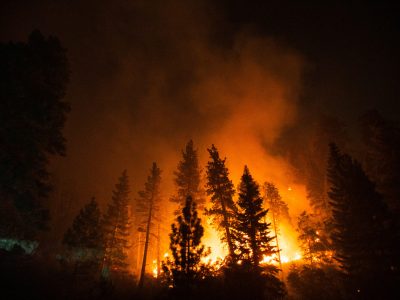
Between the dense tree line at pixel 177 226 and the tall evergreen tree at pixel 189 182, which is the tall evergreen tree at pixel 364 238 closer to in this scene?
the dense tree line at pixel 177 226

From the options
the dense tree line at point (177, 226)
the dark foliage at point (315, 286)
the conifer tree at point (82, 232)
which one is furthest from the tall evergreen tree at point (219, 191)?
the conifer tree at point (82, 232)

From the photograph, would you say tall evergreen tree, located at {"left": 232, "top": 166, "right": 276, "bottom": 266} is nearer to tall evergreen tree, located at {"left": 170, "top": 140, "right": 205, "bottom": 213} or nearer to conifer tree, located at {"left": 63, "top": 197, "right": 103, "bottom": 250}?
tall evergreen tree, located at {"left": 170, "top": 140, "right": 205, "bottom": 213}

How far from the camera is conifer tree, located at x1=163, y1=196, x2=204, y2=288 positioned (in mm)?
12812

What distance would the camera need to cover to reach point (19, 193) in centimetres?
1789

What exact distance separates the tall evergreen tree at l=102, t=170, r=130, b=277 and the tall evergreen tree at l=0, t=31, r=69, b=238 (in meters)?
13.6

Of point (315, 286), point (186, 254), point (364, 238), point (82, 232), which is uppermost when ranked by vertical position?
point (82, 232)

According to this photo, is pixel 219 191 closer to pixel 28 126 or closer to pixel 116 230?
pixel 116 230

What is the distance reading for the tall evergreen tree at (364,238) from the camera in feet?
60.8

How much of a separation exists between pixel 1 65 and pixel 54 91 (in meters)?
3.75

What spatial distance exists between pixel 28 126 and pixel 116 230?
21.4 m

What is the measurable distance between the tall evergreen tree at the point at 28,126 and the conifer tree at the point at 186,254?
12.0 metres

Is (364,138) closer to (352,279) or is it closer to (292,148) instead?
(352,279)

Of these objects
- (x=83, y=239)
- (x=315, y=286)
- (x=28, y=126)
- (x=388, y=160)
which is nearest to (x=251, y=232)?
(x=315, y=286)

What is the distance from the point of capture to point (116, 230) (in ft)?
114
